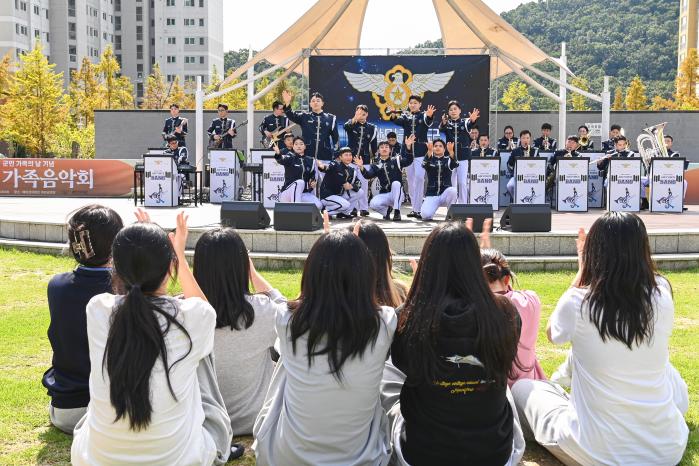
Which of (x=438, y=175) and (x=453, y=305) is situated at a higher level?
(x=438, y=175)

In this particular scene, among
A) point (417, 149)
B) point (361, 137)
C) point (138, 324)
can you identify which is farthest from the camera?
point (361, 137)

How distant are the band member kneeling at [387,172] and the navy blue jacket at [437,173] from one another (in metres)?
0.44

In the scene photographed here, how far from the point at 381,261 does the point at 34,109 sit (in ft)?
129

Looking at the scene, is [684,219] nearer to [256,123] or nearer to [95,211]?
[95,211]

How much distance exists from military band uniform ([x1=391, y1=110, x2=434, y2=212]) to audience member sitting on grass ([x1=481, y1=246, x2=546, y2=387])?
1009cm

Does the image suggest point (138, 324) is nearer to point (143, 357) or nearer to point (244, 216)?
point (143, 357)

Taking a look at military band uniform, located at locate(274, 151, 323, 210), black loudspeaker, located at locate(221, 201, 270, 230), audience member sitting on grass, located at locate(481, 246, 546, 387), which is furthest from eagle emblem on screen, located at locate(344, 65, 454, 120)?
audience member sitting on grass, located at locate(481, 246, 546, 387)

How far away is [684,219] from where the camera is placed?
1452cm

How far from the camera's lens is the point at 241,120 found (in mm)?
25656

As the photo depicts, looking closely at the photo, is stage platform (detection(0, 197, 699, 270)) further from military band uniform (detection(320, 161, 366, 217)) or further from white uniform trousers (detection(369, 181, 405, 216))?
military band uniform (detection(320, 161, 366, 217))

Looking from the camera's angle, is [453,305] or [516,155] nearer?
[453,305]

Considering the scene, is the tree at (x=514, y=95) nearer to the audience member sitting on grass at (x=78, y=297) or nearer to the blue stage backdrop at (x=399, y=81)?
the blue stage backdrop at (x=399, y=81)

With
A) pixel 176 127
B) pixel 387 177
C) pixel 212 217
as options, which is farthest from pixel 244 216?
pixel 176 127

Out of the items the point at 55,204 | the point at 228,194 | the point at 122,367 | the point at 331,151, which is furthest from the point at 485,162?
the point at 122,367
